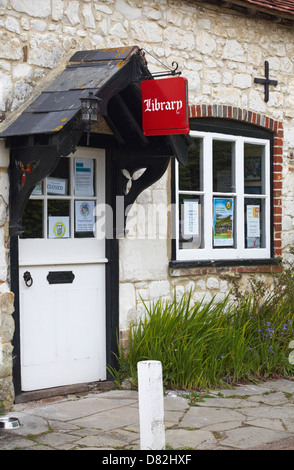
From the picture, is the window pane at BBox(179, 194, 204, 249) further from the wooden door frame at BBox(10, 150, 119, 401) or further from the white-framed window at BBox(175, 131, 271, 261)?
the wooden door frame at BBox(10, 150, 119, 401)

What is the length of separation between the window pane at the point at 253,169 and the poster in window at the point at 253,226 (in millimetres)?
208

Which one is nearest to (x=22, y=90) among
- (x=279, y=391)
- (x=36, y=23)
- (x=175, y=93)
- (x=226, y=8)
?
(x=36, y=23)

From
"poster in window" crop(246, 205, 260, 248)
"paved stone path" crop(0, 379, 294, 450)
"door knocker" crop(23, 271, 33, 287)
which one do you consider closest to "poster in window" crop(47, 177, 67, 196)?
"door knocker" crop(23, 271, 33, 287)

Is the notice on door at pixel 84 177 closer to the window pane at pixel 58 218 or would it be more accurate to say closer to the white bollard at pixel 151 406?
the window pane at pixel 58 218

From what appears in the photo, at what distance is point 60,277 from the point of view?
6.73m

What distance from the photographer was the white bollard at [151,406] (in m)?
4.52

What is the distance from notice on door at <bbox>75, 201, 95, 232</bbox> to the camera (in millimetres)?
6911

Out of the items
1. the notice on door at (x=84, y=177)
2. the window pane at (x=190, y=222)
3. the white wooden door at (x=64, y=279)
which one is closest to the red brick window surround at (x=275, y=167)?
the window pane at (x=190, y=222)

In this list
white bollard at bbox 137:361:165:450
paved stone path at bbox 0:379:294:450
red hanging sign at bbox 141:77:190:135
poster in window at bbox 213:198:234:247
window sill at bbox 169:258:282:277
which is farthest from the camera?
poster in window at bbox 213:198:234:247

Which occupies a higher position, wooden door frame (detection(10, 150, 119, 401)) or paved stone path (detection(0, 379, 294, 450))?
wooden door frame (detection(10, 150, 119, 401))

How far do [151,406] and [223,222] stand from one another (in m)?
3.98

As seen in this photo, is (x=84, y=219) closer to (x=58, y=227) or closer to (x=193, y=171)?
(x=58, y=227)

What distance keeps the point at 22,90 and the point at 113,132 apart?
1012 mm

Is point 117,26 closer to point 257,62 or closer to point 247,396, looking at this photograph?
point 257,62
